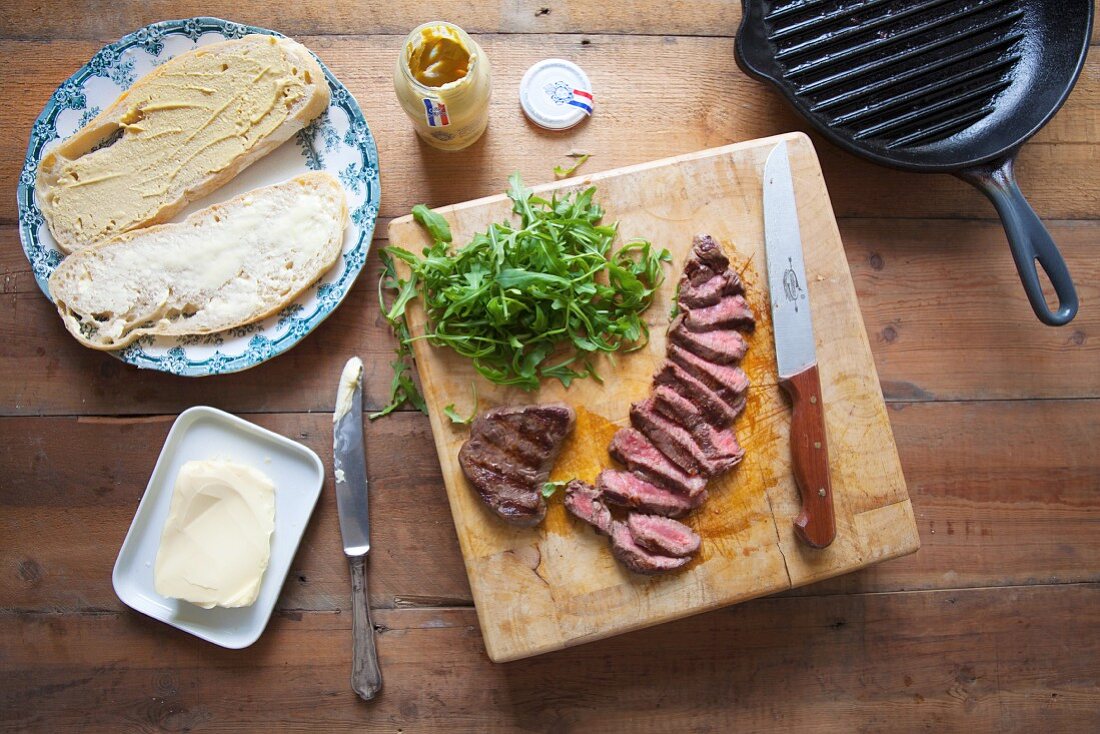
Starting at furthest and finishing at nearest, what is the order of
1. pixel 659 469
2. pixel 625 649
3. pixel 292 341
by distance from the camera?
pixel 625 649 < pixel 292 341 < pixel 659 469

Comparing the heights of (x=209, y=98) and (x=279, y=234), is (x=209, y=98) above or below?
above

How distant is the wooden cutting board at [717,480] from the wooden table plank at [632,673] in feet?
1.08

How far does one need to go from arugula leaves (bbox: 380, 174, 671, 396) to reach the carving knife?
0.30 metres

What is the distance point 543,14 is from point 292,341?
4.43 ft

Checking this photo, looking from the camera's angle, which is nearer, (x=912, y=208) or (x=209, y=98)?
(x=209, y=98)

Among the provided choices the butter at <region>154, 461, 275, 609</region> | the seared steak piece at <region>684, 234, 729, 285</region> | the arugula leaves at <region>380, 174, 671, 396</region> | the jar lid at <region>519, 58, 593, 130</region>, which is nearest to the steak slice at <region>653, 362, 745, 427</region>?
the arugula leaves at <region>380, 174, 671, 396</region>

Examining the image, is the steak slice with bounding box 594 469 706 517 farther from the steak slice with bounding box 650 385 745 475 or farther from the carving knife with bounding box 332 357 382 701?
the carving knife with bounding box 332 357 382 701

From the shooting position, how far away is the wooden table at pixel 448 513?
2291mm

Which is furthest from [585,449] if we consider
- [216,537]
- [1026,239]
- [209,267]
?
[1026,239]

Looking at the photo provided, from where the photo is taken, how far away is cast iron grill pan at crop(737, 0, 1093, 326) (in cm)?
221

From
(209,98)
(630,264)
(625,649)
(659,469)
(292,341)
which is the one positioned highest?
(209,98)

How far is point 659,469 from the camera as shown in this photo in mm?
2027

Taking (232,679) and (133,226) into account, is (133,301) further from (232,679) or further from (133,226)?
(232,679)

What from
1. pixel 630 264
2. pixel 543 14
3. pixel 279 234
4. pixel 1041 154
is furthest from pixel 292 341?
pixel 1041 154
